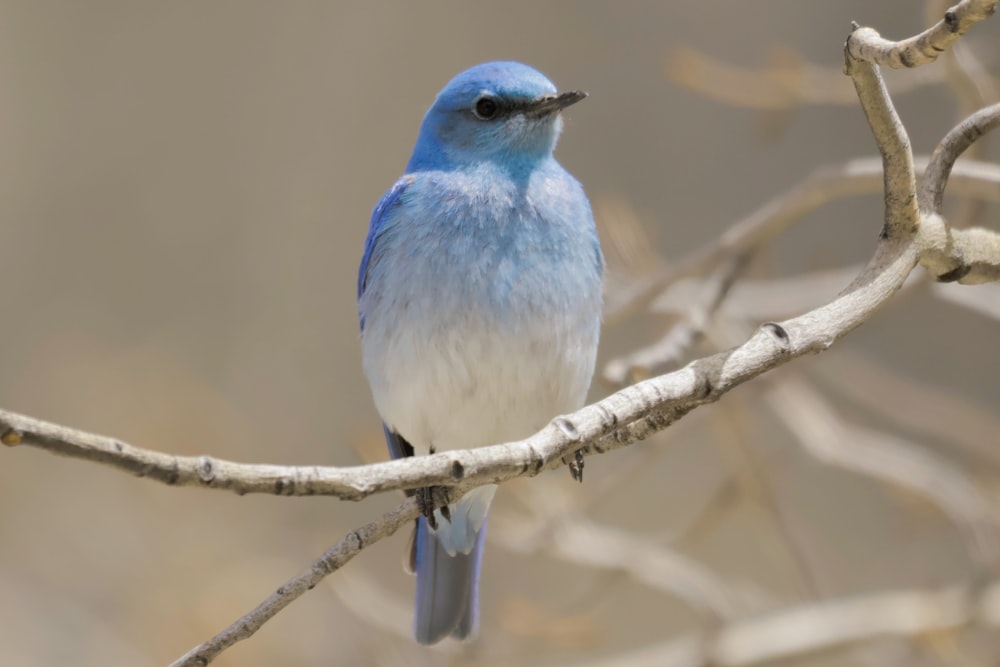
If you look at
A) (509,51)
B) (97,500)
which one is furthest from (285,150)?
(97,500)

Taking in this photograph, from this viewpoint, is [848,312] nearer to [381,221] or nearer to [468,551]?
[381,221]

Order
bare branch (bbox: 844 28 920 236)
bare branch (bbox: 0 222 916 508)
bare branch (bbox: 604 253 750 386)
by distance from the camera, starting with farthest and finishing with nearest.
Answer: bare branch (bbox: 604 253 750 386) < bare branch (bbox: 844 28 920 236) < bare branch (bbox: 0 222 916 508)

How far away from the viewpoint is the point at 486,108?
2791mm

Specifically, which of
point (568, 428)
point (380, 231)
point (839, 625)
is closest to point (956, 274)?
point (568, 428)

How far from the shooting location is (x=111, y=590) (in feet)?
17.1

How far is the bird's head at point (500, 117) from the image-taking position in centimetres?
273

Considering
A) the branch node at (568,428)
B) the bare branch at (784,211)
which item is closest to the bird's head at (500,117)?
the bare branch at (784,211)

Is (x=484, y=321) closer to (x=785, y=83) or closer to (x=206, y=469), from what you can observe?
(x=785, y=83)

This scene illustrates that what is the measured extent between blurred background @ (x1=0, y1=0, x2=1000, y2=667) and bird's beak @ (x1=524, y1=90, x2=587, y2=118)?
2183 mm

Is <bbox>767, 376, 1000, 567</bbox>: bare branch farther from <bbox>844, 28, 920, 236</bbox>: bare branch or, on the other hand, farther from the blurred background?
<bbox>844, 28, 920, 236</bbox>: bare branch

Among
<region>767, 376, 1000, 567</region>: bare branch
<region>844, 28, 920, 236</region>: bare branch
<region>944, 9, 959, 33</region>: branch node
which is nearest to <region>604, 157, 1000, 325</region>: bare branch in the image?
<region>844, 28, 920, 236</region>: bare branch

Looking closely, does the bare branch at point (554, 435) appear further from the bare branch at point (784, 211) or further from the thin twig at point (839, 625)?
the thin twig at point (839, 625)

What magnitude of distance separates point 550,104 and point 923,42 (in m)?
1.28

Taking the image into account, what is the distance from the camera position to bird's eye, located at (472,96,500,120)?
2.78m
